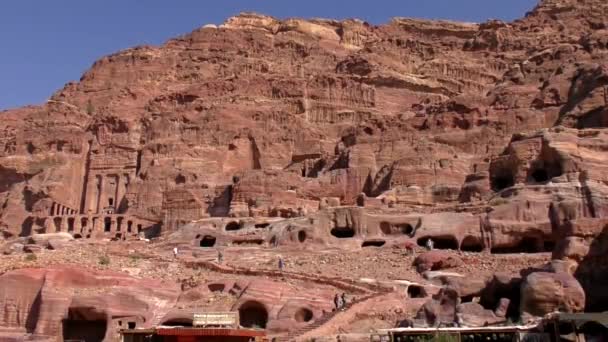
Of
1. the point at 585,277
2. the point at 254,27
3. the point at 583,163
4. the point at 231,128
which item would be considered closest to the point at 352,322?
the point at 585,277

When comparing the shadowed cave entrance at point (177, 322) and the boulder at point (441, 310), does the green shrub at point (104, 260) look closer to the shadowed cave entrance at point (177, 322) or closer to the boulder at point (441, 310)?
the shadowed cave entrance at point (177, 322)

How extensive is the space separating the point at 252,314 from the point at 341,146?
42.4 metres

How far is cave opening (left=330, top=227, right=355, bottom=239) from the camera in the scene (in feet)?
174

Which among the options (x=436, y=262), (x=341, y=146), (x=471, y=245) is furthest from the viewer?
(x=341, y=146)

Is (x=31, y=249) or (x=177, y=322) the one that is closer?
(x=177, y=322)

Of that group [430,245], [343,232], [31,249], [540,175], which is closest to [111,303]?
[31,249]

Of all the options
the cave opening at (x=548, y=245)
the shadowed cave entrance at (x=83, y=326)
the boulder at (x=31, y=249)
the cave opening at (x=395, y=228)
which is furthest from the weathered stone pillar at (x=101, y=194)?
the cave opening at (x=548, y=245)

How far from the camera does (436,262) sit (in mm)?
43312

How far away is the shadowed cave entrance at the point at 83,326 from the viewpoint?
36625mm

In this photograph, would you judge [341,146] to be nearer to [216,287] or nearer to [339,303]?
[216,287]

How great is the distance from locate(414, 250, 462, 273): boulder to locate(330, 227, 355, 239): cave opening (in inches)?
379

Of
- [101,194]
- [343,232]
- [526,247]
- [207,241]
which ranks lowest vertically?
[526,247]

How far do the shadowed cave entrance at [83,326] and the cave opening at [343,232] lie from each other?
20.5 m

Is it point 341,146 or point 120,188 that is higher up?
point 341,146
